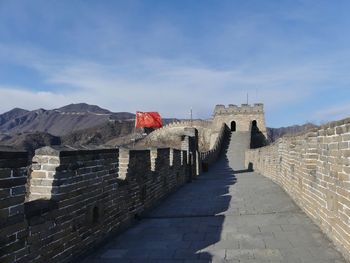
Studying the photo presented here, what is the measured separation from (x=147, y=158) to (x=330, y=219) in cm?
420

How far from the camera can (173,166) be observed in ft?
42.5

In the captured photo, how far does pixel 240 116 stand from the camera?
5709 cm

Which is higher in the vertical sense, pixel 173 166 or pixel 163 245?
pixel 173 166

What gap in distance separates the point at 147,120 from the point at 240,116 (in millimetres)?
29498

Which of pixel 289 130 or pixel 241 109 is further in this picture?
pixel 289 130

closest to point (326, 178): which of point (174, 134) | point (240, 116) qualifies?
point (240, 116)

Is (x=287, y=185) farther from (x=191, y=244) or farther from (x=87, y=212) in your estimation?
(x=87, y=212)

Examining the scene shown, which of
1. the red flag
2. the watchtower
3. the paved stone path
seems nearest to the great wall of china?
the paved stone path

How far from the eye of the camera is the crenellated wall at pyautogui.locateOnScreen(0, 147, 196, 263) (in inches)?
151

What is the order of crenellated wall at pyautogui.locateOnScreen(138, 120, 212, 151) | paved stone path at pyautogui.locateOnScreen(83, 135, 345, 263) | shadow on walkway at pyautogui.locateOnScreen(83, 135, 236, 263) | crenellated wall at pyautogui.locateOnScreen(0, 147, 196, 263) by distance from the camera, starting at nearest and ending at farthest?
crenellated wall at pyautogui.locateOnScreen(0, 147, 196, 263)
paved stone path at pyautogui.locateOnScreen(83, 135, 345, 263)
shadow on walkway at pyautogui.locateOnScreen(83, 135, 236, 263)
crenellated wall at pyautogui.locateOnScreen(138, 120, 212, 151)

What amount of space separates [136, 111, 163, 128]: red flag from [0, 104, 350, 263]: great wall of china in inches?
2889

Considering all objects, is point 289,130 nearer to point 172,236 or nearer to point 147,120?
point 147,120

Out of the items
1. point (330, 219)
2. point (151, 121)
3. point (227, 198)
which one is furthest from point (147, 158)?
point (151, 121)

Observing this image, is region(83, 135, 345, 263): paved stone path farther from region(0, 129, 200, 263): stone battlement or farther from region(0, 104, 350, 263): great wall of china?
region(0, 129, 200, 263): stone battlement
